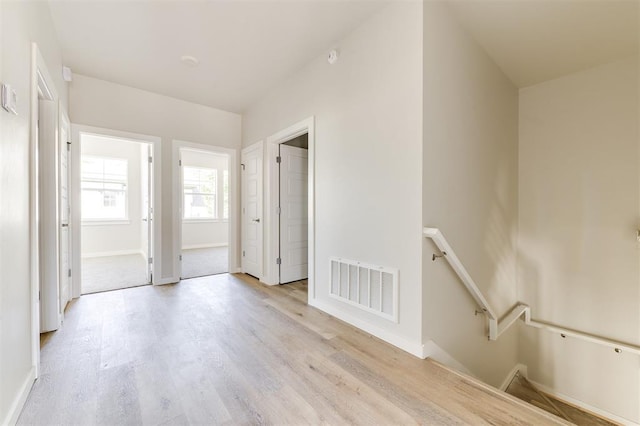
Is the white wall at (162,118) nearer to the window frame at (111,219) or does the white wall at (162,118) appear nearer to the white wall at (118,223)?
the white wall at (118,223)

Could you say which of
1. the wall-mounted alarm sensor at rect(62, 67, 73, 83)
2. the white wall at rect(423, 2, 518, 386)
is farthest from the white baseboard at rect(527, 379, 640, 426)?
the wall-mounted alarm sensor at rect(62, 67, 73, 83)

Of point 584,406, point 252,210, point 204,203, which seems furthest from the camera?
point 204,203

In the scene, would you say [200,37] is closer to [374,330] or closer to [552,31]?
[374,330]

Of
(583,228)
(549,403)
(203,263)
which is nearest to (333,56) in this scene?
(583,228)

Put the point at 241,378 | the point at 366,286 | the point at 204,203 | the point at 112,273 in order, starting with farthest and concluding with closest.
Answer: the point at 204,203 < the point at 112,273 < the point at 366,286 < the point at 241,378

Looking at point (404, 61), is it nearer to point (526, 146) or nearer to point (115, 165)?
point (526, 146)

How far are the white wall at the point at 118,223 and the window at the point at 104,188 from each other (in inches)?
4.7

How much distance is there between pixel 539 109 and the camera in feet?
11.3

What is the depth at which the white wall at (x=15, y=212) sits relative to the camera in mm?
1255

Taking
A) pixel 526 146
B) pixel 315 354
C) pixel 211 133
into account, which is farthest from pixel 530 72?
pixel 211 133

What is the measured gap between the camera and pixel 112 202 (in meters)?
6.35

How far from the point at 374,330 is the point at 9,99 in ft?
8.99

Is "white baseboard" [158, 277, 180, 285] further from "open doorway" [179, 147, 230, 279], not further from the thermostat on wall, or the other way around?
the thermostat on wall

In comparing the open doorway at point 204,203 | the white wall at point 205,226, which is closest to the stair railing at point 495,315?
the open doorway at point 204,203
